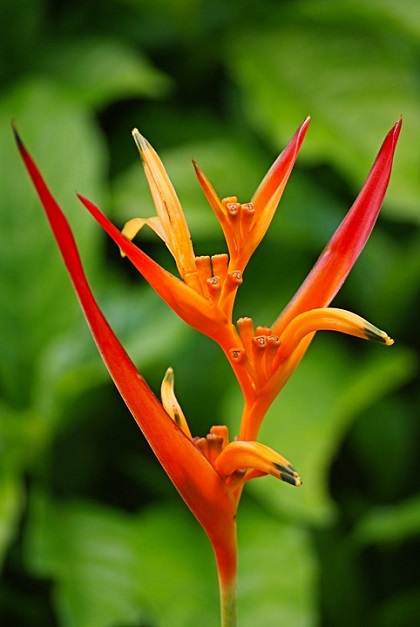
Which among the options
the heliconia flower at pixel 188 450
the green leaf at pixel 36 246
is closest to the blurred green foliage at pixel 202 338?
the green leaf at pixel 36 246

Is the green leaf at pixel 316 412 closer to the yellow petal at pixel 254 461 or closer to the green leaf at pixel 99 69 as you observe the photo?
the green leaf at pixel 99 69

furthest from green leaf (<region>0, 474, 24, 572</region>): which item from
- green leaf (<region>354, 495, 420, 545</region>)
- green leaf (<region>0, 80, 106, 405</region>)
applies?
green leaf (<region>354, 495, 420, 545</region>)

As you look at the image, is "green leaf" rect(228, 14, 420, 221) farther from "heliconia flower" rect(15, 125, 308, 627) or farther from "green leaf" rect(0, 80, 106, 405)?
"heliconia flower" rect(15, 125, 308, 627)

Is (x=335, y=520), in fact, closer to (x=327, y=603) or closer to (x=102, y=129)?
(x=327, y=603)

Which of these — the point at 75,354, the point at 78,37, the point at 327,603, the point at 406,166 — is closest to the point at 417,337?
the point at 406,166

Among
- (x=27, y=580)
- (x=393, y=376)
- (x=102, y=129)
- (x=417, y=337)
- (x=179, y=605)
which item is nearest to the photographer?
(x=179, y=605)

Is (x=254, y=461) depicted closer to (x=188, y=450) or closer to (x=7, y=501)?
(x=188, y=450)
